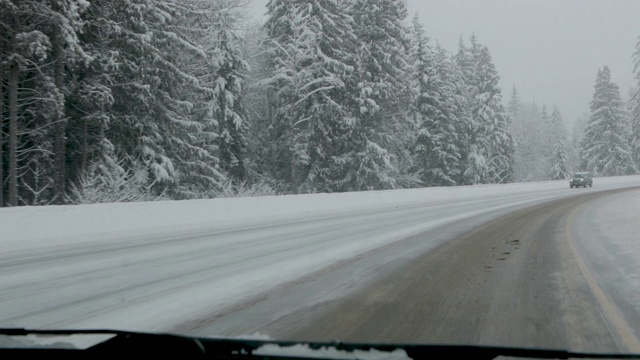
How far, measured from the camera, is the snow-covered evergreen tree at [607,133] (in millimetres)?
71438

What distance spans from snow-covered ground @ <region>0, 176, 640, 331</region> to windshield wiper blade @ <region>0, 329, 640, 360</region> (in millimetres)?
1938

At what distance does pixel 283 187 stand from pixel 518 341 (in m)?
34.0

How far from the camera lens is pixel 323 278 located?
7523 mm

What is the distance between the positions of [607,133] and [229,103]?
57.0 m

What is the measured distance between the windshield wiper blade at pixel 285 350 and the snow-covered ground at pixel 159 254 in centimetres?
194

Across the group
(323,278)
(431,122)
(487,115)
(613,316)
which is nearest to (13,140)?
(323,278)

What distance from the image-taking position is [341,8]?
121 ft

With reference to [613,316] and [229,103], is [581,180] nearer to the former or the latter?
[229,103]

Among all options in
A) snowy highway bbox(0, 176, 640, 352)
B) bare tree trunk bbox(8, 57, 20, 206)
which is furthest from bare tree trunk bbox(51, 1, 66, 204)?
snowy highway bbox(0, 176, 640, 352)

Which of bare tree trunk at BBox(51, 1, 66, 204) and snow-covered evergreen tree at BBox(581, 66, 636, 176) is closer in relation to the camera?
bare tree trunk at BBox(51, 1, 66, 204)

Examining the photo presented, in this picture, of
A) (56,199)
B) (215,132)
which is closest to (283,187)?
(215,132)

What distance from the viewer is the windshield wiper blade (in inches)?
112

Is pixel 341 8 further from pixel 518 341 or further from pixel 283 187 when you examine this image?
pixel 518 341

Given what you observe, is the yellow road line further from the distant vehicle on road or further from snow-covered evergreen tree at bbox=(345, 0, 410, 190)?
the distant vehicle on road
